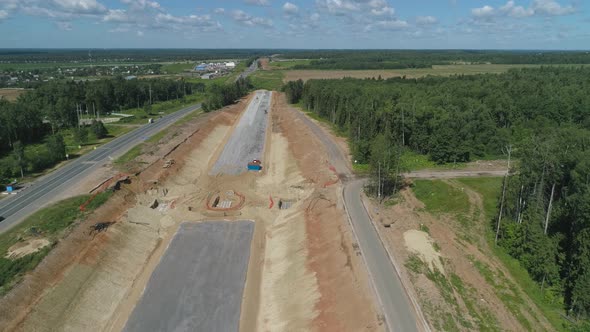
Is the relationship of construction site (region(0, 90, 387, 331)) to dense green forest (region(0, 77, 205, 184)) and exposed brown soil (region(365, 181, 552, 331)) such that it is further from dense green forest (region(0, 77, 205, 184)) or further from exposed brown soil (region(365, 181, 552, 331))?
dense green forest (region(0, 77, 205, 184))

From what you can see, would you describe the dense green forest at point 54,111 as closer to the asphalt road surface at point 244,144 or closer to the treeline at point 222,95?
the treeline at point 222,95

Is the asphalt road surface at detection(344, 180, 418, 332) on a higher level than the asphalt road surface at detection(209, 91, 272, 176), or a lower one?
lower

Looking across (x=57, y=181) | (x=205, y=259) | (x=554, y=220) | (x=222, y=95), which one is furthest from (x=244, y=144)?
(x=554, y=220)

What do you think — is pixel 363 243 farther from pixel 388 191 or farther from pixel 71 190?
pixel 71 190

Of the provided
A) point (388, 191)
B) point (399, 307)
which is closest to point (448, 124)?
point (388, 191)

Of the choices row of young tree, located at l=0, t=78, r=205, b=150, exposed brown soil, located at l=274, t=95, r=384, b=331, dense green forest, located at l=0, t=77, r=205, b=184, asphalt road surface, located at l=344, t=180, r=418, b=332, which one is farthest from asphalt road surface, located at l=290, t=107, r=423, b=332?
row of young tree, located at l=0, t=78, r=205, b=150

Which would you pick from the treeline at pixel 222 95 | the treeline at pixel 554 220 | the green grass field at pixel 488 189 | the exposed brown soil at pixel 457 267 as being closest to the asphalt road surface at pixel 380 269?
the exposed brown soil at pixel 457 267
